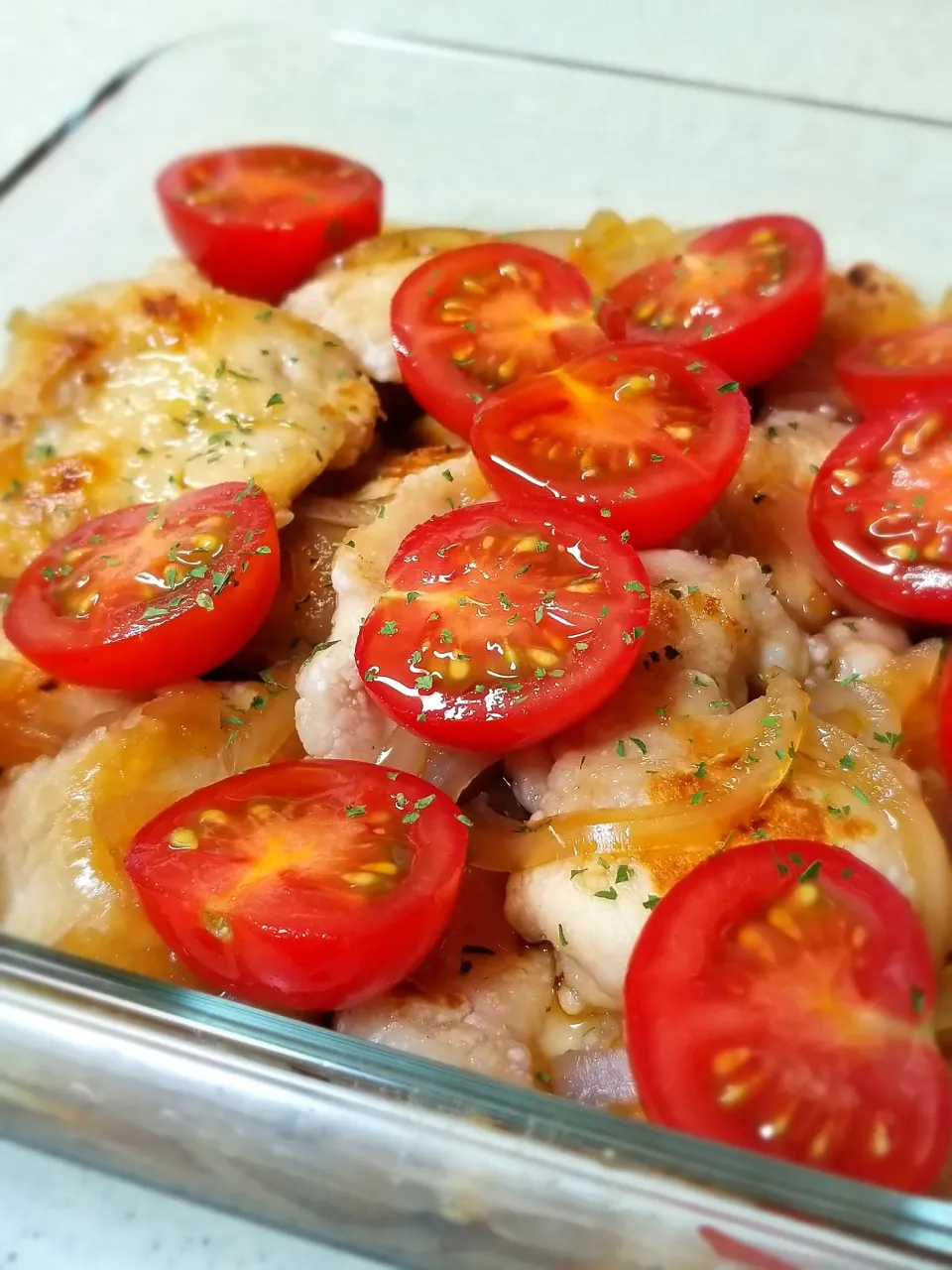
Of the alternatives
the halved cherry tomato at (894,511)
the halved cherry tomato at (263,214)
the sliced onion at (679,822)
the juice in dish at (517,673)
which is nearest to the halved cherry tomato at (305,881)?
the juice in dish at (517,673)

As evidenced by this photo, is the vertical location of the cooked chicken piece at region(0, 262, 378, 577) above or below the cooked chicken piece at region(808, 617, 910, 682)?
above

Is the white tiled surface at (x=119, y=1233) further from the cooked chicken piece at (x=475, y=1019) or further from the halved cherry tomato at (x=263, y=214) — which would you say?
the halved cherry tomato at (x=263, y=214)

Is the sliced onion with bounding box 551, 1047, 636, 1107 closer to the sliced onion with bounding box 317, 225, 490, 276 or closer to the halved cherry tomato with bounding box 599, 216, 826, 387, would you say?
the halved cherry tomato with bounding box 599, 216, 826, 387

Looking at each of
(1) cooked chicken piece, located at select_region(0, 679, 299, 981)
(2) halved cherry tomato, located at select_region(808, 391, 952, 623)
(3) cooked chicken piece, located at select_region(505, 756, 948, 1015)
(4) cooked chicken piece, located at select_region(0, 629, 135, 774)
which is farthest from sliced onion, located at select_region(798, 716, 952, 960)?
(4) cooked chicken piece, located at select_region(0, 629, 135, 774)

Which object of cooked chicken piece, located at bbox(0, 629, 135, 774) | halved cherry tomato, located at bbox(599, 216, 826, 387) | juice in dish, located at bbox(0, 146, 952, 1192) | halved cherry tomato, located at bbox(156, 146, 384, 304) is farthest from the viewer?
halved cherry tomato, located at bbox(156, 146, 384, 304)

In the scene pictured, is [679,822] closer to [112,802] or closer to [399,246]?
[112,802]

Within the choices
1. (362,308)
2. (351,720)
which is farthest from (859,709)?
(362,308)
